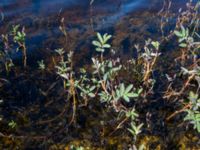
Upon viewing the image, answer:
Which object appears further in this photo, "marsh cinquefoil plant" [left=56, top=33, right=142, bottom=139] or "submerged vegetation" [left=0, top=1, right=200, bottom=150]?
"submerged vegetation" [left=0, top=1, right=200, bottom=150]

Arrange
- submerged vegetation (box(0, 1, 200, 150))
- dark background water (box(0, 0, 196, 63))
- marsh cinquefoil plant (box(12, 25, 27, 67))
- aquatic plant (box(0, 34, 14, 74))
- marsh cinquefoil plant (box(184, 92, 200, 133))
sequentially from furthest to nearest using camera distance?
dark background water (box(0, 0, 196, 63)) → aquatic plant (box(0, 34, 14, 74)) → marsh cinquefoil plant (box(12, 25, 27, 67)) → submerged vegetation (box(0, 1, 200, 150)) → marsh cinquefoil plant (box(184, 92, 200, 133))

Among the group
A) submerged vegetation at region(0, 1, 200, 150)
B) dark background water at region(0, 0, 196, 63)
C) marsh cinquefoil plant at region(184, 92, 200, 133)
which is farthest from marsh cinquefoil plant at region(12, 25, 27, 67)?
marsh cinquefoil plant at region(184, 92, 200, 133)

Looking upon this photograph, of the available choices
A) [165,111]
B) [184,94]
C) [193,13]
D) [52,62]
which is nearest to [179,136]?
[165,111]

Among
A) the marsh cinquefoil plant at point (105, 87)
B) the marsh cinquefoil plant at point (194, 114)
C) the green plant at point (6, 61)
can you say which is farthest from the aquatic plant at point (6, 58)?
the marsh cinquefoil plant at point (194, 114)

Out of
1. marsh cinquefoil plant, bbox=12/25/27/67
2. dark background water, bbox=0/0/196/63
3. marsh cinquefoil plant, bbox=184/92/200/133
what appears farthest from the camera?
dark background water, bbox=0/0/196/63

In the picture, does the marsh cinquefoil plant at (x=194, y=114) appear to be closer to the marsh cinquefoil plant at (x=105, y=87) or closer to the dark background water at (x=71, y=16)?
the marsh cinquefoil plant at (x=105, y=87)

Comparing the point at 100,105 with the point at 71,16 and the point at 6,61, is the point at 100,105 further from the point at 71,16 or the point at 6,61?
the point at 71,16

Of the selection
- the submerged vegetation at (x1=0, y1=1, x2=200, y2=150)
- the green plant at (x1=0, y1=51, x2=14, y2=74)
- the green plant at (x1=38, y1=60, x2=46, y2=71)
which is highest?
the green plant at (x1=0, y1=51, x2=14, y2=74)

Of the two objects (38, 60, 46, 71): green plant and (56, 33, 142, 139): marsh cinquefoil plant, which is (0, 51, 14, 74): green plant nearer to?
(38, 60, 46, 71): green plant

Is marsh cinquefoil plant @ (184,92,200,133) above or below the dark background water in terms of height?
below

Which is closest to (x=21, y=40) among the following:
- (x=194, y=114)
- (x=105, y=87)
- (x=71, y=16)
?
(x=105, y=87)
